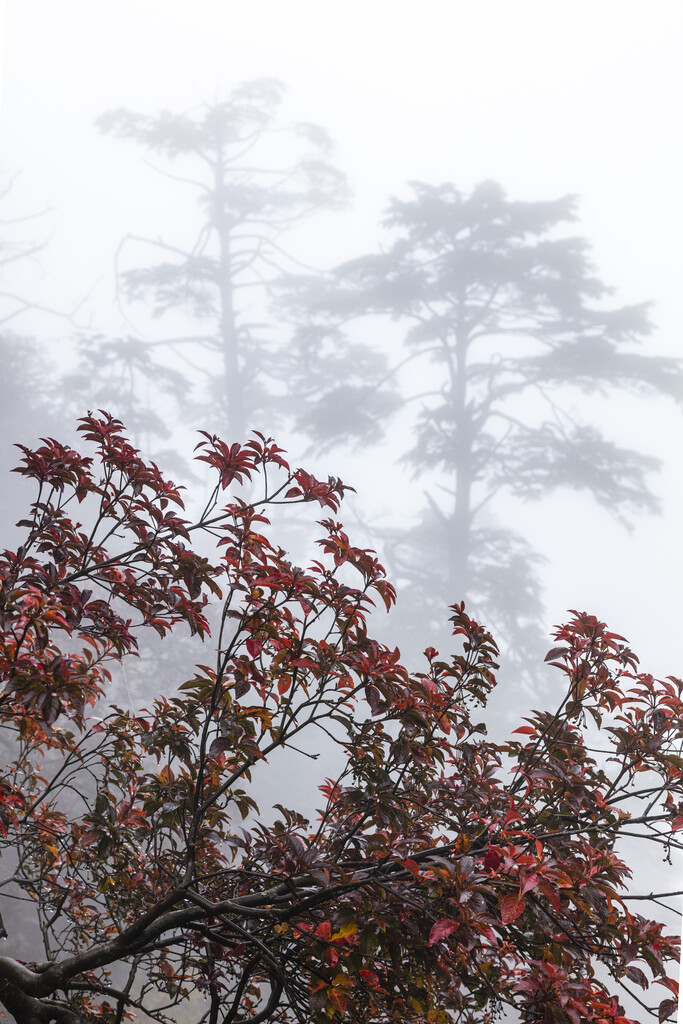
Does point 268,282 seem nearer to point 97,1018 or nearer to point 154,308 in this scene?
point 154,308

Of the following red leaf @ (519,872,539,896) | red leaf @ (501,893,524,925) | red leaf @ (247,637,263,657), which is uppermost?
red leaf @ (247,637,263,657)

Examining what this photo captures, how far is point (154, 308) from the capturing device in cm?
387

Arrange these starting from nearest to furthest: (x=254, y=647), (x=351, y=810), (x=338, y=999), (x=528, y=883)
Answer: (x=528, y=883)
(x=338, y=999)
(x=254, y=647)
(x=351, y=810)

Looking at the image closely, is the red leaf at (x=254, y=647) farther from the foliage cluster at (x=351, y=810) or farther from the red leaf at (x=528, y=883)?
the red leaf at (x=528, y=883)

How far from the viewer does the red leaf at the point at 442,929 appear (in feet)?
2.47

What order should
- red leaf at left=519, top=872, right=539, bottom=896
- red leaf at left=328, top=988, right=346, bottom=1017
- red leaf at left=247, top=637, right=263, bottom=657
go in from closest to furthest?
1. red leaf at left=519, top=872, right=539, bottom=896
2. red leaf at left=328, top=988, right=346, bottom=1017
3. red leaf at left=247, top=637, right=263, bottom=657

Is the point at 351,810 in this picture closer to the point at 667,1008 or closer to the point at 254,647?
the point at 254,647

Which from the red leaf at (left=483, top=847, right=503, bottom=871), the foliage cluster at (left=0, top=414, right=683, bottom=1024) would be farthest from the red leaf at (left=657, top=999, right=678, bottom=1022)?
the red leaf at (left=483, top=847, right=503, bottom=871)

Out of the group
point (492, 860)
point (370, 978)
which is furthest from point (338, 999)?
point (492, 860)

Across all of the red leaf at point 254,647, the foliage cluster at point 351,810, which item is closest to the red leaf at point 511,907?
the foliage cluster at point 351,810

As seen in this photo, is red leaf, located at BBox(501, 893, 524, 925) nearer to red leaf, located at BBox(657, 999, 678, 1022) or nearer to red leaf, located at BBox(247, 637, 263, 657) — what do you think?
red leaf, located at BBox(657, 999, 678, 1022)

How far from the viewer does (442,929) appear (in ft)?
2.51

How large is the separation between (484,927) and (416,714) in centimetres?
27

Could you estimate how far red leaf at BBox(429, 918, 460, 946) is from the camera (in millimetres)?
754
